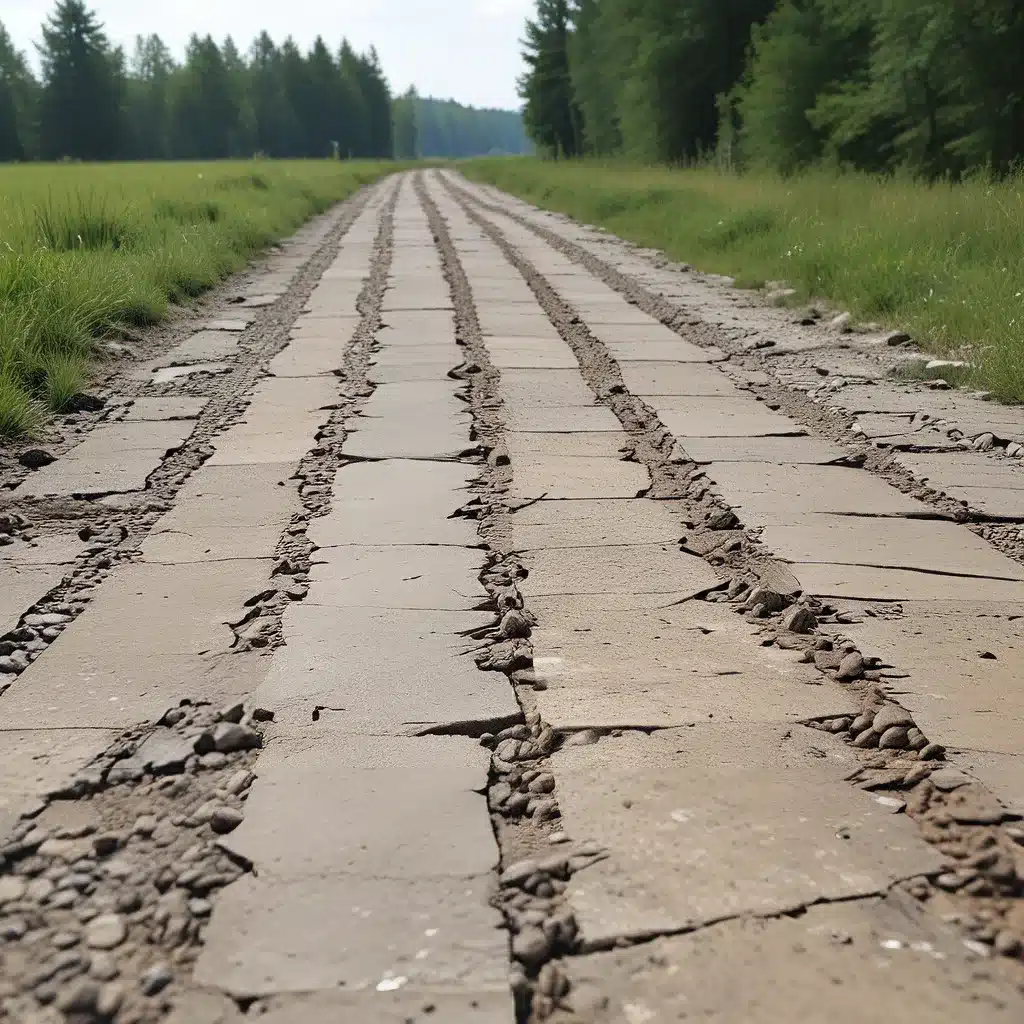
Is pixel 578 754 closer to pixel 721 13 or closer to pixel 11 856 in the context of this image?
pixel 11 856

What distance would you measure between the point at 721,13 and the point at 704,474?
28.1 metres

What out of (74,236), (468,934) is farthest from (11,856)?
(74,236)

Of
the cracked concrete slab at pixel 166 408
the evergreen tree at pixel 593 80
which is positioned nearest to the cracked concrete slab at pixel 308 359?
the cracked concrete slab at pixel 166 408

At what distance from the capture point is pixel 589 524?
3.48 m

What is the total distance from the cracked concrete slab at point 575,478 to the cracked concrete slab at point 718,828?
1733 millimetres

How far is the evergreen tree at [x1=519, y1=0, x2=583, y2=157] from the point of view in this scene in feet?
179

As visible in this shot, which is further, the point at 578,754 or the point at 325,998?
the point at 578,754

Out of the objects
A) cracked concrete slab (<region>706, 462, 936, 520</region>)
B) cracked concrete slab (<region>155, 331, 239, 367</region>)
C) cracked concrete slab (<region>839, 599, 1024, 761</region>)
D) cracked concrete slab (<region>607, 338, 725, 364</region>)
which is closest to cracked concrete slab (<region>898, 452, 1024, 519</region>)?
cracked concrete slab (<region>706, 462, 936, 520</region>)

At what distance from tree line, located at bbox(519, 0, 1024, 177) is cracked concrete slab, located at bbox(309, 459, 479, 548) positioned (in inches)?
498

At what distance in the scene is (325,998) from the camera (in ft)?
4.68

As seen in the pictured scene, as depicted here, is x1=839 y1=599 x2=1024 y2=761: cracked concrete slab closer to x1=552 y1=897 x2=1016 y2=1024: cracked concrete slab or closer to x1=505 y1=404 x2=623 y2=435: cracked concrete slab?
x1=552 y1=897 x2=1016 y2=1024: cracked concrete slab

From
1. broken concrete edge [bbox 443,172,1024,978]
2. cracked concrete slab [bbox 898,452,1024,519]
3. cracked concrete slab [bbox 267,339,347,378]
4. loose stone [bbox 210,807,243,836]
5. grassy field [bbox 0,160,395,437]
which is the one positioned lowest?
cracked concrete slab [bbox 898,452,1024,519]

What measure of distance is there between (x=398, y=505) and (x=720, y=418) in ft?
6.06

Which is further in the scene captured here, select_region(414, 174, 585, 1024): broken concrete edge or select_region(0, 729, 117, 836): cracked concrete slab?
select_region(0, 729, 117, 836): cracked concrete slab
